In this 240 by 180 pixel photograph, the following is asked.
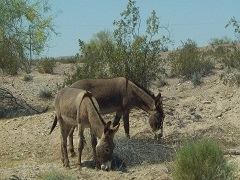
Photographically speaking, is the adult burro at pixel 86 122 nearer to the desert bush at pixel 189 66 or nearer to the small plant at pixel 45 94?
the small plant at pixel 45 94

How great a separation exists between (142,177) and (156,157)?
156 centimetres

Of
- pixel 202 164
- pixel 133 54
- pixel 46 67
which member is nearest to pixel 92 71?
pixel 133 54

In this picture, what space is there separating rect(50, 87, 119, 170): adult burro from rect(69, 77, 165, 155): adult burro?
1543 mm

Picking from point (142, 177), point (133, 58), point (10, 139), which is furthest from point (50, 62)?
point (142, 177)

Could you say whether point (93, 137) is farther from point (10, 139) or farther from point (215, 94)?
point (215, 94)

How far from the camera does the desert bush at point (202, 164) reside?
9.09 m

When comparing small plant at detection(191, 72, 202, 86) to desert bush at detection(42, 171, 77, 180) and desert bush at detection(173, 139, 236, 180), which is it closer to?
desert bush at detection(42, 171, 77, 180)

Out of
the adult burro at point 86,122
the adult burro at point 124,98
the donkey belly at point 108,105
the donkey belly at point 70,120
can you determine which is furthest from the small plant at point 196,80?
the donkey belly at point 70,120

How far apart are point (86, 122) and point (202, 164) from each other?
3562 millimetres

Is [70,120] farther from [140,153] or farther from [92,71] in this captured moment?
[92,71]

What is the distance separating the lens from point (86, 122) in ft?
38.5

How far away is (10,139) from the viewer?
16.3m

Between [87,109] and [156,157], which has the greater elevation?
[87,109]

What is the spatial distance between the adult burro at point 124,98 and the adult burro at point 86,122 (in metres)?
1.54
